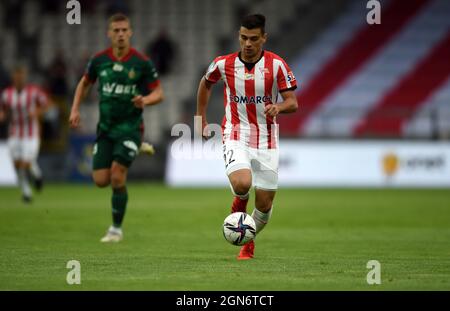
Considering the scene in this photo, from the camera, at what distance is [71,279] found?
7562mm

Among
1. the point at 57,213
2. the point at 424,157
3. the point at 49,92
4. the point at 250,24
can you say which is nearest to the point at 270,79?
the point at 250,24

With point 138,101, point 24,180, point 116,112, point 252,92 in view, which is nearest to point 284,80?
point 252,92

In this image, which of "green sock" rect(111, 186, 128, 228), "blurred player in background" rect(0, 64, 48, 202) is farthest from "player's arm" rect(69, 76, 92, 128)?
"blurred player in background" rect(0, 64, 48, 202)

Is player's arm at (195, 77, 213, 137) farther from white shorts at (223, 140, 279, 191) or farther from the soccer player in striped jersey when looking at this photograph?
white shorts at (223, 140, 279, 191)

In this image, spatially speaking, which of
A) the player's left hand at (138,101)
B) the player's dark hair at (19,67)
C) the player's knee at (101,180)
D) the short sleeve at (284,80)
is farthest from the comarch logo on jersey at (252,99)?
the player's dark hair at (19,67)

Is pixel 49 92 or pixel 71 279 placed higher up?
pixel 49 92

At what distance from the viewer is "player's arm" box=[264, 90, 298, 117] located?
28.4 ft

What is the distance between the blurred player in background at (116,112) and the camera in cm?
1122

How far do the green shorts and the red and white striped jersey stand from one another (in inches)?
294

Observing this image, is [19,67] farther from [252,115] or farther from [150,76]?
[252,115]

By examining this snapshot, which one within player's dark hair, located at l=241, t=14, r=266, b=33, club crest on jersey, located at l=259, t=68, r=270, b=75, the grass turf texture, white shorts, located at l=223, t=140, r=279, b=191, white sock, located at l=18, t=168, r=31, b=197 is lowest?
the grass turf texture

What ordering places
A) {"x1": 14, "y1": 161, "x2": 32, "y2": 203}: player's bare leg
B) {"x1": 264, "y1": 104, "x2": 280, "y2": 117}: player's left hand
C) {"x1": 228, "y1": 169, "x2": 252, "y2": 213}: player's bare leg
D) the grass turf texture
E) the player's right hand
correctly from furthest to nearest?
{"x1": 14, "y1": 161, "x2": 32, "y2": 203}: player's bare leg < the player's right hand < {"x1": 228, "y1": 169, "x2": 252, "y2": 213}: player's bare leg < {"x1": 264, "y1": 104, "x2": 280, "y2": 117}: player's left hand < the grass turf texture
